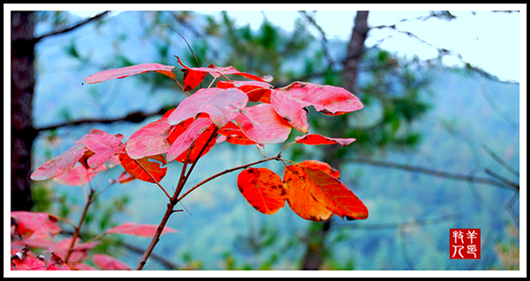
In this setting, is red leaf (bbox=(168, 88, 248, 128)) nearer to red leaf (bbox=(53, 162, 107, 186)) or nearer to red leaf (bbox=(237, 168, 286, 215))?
red leaf (bbox=(237, 168, 286, 215))

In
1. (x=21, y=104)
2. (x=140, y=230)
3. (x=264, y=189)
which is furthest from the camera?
(x=21, y=104)

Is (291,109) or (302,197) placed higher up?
(291,109)

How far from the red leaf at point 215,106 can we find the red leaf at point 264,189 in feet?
0.36

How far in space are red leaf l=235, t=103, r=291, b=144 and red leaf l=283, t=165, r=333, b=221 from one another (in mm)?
76

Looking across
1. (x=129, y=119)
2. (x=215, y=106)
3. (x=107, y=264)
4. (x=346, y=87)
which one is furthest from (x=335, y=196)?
(x=346, y=87)

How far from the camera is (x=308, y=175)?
0.32 metres

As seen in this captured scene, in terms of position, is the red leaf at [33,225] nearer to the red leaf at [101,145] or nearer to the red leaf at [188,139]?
the red leaf at [101,145]

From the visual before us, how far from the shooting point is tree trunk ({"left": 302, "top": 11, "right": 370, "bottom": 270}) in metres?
1.46

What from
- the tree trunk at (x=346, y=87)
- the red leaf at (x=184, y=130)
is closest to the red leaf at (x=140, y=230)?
the red leaf at (x=184, y=130)

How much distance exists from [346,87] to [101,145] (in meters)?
1.36

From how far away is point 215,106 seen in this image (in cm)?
23

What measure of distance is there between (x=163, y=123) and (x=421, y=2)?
0.52 metres

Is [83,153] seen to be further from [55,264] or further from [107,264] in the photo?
[107,264]

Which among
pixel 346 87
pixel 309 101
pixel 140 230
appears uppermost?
pixel 309 101
